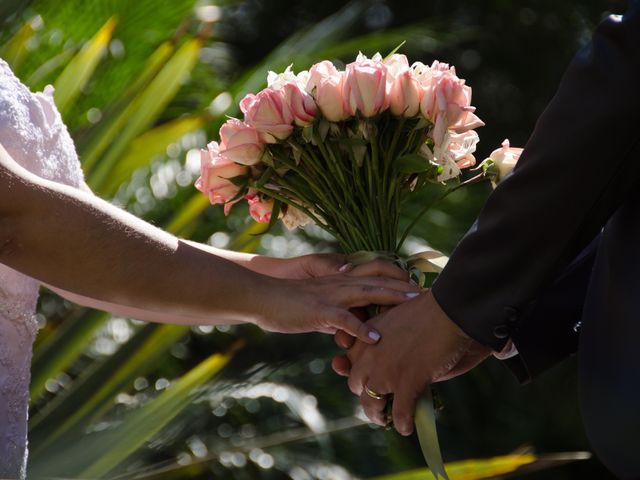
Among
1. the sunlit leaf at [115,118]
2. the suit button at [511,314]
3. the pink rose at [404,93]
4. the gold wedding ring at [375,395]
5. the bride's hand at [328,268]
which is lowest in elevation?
the sunlit leaf at [115,118]

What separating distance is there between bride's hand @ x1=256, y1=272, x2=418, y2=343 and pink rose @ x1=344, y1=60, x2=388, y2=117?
33 cm

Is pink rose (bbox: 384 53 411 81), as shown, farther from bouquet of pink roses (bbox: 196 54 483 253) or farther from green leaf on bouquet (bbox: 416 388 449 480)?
green leaf on bouquet (bbox: 416 388 449 480)

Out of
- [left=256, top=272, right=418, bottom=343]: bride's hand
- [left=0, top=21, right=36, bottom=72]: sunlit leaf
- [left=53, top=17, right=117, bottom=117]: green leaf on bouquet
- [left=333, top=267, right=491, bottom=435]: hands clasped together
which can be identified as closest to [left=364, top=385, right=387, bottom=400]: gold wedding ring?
[left=333, top=267, right=491, bottom=435]: hands clasped together

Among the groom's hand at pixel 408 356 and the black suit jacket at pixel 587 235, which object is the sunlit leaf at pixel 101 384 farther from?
the black suit jacket at pixel 587 235

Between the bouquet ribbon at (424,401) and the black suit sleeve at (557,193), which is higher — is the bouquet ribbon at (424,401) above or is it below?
below

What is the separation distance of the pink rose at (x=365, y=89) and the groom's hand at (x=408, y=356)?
406 millimetres

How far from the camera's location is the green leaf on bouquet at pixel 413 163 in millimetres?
2260

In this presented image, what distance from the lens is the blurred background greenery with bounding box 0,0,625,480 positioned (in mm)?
3789

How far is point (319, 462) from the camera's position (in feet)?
16.2

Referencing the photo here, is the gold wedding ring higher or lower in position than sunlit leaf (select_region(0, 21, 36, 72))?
higher

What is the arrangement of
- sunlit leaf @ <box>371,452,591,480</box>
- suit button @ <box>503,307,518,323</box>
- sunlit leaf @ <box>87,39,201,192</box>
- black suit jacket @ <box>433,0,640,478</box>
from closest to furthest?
1. black suit jacket @ <box>433,0,640,478</box>
2. suit button @ <box>503,307,518,323</box>
3. sunlit leaf @ <box>371,452,591,480</box>
4. sunlit leaf @ <box>87,39,201,192</box>

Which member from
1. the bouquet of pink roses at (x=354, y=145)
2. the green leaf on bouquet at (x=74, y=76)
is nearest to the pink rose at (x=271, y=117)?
the bouquet of pink roses at (x=354, y=145)

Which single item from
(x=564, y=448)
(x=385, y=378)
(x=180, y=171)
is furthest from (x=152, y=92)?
(x=564, y=448)

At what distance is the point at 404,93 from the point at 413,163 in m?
0.15
